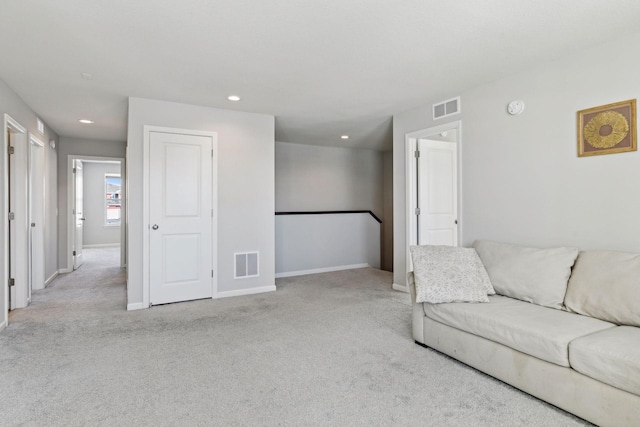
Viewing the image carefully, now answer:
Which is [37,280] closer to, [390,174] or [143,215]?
[143,215]

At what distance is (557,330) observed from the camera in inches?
76.7

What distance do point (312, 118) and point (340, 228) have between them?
219 cm

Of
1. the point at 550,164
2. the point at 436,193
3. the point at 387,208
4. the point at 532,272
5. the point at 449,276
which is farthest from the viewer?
the point at 387,208

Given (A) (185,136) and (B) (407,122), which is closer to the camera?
(A) (185,136)

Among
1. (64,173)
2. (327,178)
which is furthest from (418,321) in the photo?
(64,173)

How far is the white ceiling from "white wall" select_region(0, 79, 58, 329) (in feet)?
0.51

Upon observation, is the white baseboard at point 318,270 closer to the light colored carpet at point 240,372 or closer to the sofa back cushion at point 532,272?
the light colored carpet at point 240,372

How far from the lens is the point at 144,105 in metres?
3.90

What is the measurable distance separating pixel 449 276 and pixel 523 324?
0.65m

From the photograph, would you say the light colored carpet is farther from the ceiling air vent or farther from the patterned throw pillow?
the ceiling air vent

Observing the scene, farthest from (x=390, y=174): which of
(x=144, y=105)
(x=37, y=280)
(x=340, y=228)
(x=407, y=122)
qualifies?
(x=37, y=280)

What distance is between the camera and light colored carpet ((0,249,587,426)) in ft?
6.10

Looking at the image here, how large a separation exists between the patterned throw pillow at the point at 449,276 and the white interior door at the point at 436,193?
1573 mm

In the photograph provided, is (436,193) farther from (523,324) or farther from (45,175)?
(45,175)
